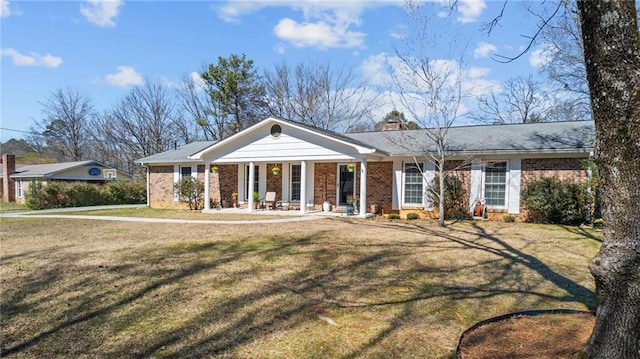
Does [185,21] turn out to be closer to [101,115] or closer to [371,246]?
[371,246]

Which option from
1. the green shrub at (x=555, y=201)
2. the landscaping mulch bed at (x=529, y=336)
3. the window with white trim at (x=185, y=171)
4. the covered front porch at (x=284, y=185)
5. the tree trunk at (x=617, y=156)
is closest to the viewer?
the tree trunk at (x=617, y=156)

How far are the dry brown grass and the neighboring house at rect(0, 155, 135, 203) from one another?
785 inches

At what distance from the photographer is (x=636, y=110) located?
229 centimetres

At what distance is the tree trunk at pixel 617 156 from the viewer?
91.5 inches

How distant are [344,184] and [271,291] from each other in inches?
442

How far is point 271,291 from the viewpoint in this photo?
16.7 feet

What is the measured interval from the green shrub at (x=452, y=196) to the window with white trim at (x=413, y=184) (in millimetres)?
515

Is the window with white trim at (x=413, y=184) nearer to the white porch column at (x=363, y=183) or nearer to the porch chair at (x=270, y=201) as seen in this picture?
the white porch column at (x=363, y=183)

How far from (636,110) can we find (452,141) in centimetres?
1303

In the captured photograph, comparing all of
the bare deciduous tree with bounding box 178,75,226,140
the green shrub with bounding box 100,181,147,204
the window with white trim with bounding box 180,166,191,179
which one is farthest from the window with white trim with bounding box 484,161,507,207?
the bare deciduous tree with bounding box 178,75,226,140

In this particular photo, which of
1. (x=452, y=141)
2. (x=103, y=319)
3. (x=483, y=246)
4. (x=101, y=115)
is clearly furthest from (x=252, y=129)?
(x=101, y=115)

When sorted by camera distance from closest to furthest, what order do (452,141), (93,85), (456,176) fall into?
(456,176) → (452,141) → (93,85)

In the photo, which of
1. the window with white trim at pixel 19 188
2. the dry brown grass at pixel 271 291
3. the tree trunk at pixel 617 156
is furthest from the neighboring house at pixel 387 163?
the window with white trim at pixel 19 188

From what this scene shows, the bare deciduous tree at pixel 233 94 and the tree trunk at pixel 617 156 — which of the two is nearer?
the tree trunk at pixel 617 156
